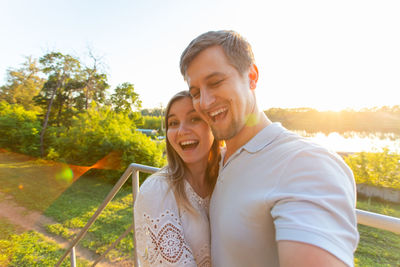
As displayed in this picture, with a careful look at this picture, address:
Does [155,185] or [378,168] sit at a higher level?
[155,185]

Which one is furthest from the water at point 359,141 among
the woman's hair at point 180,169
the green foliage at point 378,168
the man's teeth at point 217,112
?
the man's teeth at point 217,112

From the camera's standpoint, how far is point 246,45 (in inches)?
49.1

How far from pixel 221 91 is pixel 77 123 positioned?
1004 cm

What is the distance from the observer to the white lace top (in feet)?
3.44

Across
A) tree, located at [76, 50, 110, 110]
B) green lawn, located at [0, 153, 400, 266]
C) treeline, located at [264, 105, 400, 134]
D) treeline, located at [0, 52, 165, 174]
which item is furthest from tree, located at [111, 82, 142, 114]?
treeline, located at [264, 105, 400, 134]

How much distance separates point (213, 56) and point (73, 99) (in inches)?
536

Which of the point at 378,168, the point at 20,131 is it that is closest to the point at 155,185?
the point at 378,168

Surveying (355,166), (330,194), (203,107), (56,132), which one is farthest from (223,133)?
(56,132)

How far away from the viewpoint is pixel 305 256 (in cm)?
58

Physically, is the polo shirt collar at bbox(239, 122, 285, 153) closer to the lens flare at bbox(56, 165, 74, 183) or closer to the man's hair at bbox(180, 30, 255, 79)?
the man's hair at bbox(180, 30, 255, 79)

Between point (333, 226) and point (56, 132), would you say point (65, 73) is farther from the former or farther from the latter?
point (333, 226)

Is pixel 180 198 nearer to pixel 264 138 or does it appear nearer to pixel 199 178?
pixel 199 178

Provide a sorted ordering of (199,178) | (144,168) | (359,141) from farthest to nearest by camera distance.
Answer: (359,141) < (144,168) < (199,178)

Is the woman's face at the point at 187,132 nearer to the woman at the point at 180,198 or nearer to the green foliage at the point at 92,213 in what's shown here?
the woman at the point at 180,198
